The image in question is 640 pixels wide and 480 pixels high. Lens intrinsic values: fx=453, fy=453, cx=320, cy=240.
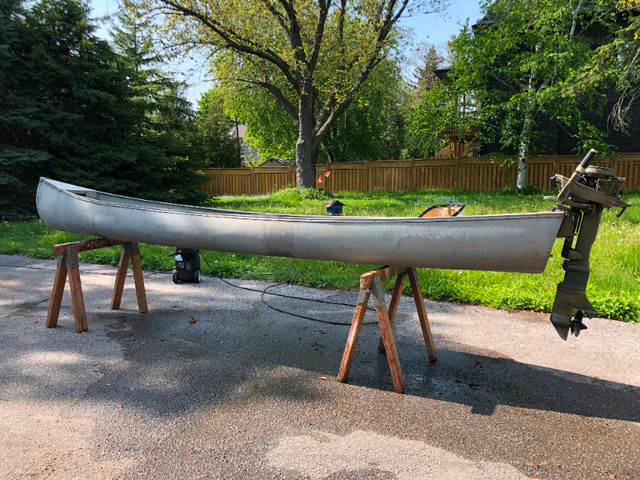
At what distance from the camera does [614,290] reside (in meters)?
5.08

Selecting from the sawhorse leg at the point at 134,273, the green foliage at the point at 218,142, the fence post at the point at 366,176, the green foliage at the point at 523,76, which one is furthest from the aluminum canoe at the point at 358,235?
the green foliage at the point at 218,142

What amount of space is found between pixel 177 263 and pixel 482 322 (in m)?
3.98

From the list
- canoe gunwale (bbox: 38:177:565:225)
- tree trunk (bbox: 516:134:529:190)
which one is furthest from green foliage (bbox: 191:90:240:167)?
canoe gunwale (bbox: 38:177:565:225)

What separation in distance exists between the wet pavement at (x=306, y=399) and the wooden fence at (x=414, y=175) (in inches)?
612

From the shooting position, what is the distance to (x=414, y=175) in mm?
21766

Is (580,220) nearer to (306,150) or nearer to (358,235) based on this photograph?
(358,235)

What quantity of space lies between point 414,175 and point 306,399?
1975cm

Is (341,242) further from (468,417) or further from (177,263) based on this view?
(177,263)

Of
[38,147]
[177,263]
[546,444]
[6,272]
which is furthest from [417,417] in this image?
[38,147]

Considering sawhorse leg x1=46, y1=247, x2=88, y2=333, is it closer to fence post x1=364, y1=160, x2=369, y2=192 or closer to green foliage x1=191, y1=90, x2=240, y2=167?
fence post x1=364, y1=160, x2=369, y2=192

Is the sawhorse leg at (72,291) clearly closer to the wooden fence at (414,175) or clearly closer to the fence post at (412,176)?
the wooden fence at (414,175)

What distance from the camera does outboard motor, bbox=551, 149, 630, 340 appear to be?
2.65 m

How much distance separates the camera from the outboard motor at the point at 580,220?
2650 mm

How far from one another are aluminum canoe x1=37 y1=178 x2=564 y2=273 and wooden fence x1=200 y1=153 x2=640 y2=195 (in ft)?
50.8
